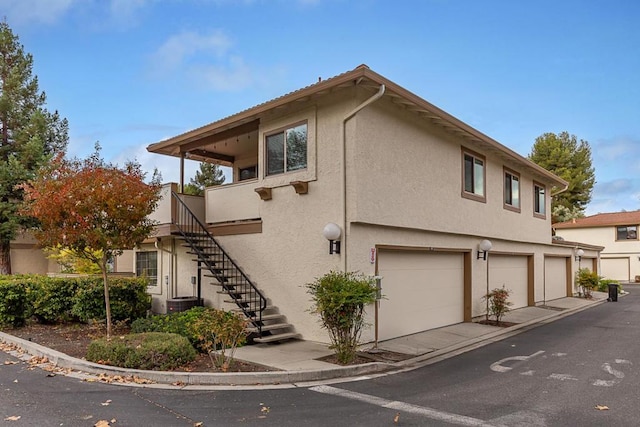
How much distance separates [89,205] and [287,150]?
443 cm

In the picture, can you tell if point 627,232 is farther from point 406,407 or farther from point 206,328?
point 206,328

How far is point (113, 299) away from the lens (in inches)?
453

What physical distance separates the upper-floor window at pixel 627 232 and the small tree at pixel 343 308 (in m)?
39.5

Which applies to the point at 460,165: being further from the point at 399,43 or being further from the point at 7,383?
the point at 7,383

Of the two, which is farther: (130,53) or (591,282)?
(591,282)

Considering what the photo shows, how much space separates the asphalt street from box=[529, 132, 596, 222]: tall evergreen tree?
137 ft

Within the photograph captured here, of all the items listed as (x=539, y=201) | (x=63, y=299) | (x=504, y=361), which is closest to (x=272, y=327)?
(x=504, y=361)

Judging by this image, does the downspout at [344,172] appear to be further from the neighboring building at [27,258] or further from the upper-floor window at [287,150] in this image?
the neighboring building at [27,258]

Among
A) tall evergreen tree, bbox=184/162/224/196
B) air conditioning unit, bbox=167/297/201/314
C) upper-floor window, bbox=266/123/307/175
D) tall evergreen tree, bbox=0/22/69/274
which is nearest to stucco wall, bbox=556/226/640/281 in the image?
tall evergreen tree, bbox=184/162/224/196

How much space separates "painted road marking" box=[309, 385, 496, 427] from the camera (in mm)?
5316

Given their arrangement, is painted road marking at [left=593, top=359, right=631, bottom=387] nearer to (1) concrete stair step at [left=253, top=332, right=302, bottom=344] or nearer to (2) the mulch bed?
(2) the mulch bed

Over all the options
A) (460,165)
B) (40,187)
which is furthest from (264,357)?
(460,165)

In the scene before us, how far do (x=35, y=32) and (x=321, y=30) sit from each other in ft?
42.2

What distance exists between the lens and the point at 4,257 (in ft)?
65.0
